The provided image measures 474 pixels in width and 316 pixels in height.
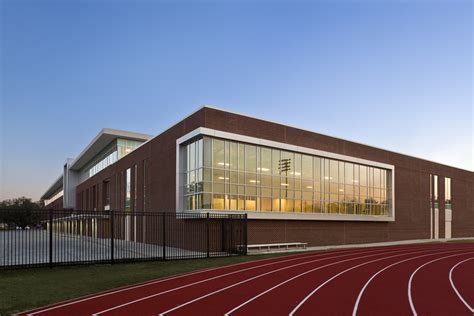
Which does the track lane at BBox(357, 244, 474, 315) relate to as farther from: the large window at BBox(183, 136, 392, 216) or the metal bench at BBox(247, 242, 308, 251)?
the large window at BBox(183, 136, 392, 216)

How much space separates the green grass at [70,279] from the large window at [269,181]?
25.6ft

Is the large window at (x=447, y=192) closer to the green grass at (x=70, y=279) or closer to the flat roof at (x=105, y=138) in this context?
the green grass at (x=70, y=279)

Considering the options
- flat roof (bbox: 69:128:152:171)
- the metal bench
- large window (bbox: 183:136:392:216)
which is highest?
flat roof (bbox: 69:128:152:171)

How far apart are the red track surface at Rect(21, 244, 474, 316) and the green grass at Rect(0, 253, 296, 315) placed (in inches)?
32.3

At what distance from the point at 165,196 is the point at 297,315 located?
923 inches

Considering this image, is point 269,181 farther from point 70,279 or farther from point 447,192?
point 447,192

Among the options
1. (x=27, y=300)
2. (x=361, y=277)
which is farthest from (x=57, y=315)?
(x=361, y=277)

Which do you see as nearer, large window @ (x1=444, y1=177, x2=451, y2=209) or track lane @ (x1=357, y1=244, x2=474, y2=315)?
track lane @ (x1=357, y1=244, x2=474, y2=315)

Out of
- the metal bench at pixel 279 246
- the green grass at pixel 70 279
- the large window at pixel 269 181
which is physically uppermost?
the large window at pixel 269 181

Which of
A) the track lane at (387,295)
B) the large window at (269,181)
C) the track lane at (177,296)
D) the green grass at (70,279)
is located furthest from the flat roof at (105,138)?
the track lane at (387,295)

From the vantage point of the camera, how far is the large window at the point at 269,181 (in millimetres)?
26453

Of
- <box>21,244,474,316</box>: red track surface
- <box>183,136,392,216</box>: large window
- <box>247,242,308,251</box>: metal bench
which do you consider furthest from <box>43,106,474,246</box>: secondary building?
<box>21,244,474,316</box>: red track surface

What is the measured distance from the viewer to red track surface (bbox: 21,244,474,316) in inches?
384

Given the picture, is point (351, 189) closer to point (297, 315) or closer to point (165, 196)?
point (165, 196)
